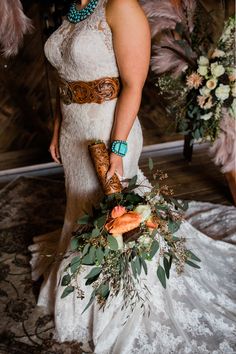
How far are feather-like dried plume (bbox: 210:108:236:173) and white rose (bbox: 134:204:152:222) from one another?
1440mm

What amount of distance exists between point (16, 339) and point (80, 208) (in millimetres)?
717

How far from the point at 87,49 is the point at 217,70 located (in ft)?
3.82

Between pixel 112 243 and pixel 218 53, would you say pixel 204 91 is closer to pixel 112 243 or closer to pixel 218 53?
pixel 218 53

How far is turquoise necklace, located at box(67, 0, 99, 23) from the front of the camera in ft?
4.80

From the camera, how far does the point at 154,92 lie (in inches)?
157

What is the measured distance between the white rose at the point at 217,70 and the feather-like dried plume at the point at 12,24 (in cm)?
108

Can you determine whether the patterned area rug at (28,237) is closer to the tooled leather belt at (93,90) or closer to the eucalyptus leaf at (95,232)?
the eucalyptus leaf at (95,232)

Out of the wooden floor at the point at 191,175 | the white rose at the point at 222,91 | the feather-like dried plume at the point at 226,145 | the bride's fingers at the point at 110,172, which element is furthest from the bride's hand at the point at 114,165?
the wooden floor at the point at 191,175

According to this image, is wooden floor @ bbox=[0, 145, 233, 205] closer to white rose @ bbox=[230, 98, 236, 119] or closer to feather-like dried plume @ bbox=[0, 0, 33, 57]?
white rose @ bbox=[230, 98, 236, 119]

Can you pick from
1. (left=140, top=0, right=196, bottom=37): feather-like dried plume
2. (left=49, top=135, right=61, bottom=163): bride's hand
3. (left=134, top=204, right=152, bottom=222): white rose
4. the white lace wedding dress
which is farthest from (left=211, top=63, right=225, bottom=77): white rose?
(left=134, top=204, right=152, bottom=222): white rose

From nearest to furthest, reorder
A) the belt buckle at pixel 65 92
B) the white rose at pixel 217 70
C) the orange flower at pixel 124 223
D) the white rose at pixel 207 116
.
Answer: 1. the orange flower at pixel 124 223
2. the belt buckle at pixel 65 92
3. the white rose at pixel 217 70
4. the white rose at pixel 207 116

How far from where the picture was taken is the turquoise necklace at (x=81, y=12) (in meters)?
1.46

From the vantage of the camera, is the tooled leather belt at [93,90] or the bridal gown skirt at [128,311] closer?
the tooled leather belt at [93,90]

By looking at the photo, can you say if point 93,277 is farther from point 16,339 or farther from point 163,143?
point 163,143
